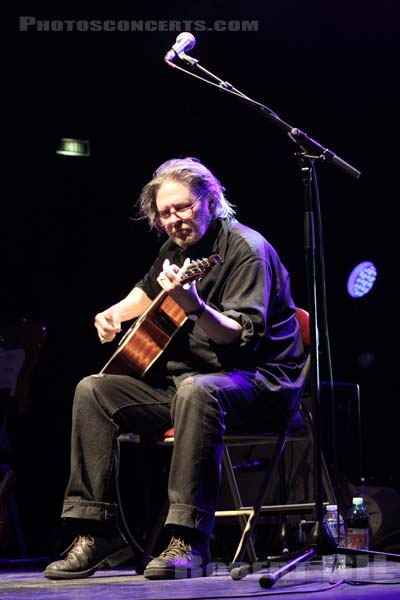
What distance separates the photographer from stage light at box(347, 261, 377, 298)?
6.34 metres

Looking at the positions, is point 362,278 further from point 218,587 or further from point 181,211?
point 218,587

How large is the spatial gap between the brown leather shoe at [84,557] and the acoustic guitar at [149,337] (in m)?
0.60

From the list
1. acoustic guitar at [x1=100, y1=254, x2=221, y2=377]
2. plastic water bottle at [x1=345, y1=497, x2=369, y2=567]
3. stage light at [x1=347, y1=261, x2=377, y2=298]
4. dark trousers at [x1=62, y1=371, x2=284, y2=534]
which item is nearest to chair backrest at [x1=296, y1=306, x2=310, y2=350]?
dark trousers at [x1=62, y1=371, x2=284, y2=534]

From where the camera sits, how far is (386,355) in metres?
6.36

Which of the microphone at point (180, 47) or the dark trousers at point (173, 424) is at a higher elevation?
the microphone at point (180, 47)

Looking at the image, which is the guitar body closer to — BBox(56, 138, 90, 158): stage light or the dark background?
the dark background

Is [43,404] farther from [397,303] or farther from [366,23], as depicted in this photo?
[366,23]

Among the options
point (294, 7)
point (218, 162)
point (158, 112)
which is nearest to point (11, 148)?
point (158, 112)

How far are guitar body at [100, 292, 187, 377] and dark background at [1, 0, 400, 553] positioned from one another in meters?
2.55

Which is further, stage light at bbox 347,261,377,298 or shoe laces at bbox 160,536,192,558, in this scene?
stage light at bbox 347,261,377,298

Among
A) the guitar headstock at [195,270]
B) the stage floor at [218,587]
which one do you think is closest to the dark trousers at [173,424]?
the stage floor at [218,587]

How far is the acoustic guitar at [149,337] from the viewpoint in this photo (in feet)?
9.88

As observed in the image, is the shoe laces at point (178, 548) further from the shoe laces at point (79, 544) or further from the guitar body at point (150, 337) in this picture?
the guitar body at point (150, 337)

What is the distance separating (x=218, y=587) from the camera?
2422 mm
